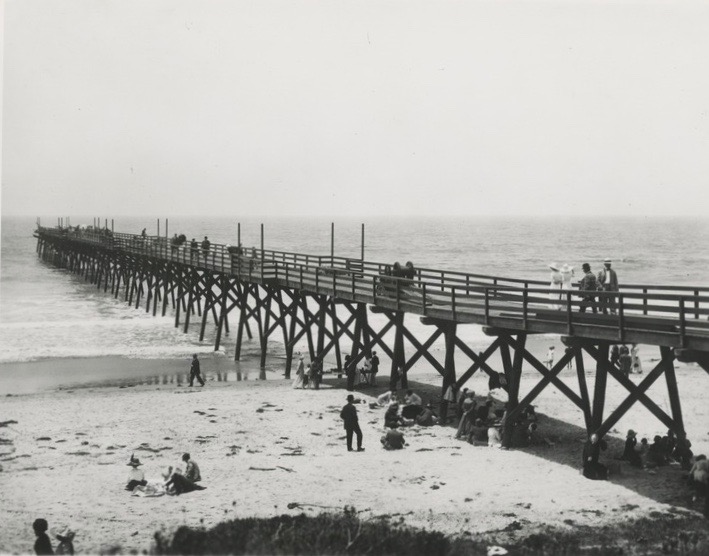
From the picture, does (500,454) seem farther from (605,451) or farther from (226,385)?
(226,385)

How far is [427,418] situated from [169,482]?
6.11 meters

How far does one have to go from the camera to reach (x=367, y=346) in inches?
832

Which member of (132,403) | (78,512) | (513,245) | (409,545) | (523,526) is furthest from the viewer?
(513,245)

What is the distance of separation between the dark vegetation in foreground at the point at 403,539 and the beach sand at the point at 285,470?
49cm

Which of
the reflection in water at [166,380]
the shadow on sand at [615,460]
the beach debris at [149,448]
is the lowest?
the reflection in water at [166,380]

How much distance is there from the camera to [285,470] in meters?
13.3

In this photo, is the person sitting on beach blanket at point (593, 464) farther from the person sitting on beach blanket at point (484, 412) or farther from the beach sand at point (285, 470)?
the person sitting on beach blanket at point (484, 412)

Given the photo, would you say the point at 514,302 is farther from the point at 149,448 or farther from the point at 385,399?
the point at 149,448

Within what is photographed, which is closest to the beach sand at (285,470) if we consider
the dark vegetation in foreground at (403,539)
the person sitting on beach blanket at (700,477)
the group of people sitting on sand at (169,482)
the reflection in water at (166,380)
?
the group of people sitting on sand at (169,482)

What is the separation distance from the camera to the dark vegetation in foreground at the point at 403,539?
27.9ft

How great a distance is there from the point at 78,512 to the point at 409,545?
542cm

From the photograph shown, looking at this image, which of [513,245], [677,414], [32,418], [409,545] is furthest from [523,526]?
[513,245]

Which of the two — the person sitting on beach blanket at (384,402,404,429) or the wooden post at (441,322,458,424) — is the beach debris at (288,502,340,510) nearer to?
the person sitting on beach blanket at (384,402,404,429)

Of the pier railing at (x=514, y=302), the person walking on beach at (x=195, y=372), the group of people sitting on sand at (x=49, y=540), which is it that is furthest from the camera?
the person walking on beach at (x=195, y=372)
